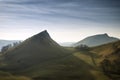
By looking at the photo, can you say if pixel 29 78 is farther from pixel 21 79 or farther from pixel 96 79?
pixel 96 79

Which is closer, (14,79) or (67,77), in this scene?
(14,79)

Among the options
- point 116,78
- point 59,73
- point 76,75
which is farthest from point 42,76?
point 116,78

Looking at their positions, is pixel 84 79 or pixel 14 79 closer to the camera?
pixel 14 79

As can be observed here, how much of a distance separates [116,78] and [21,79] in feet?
300

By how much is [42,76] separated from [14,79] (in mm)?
28007

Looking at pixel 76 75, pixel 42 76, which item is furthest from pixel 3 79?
pixel 76 75

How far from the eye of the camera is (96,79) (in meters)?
184

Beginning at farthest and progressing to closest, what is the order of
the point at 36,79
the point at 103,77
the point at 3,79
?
1. the point at 103,77
2. the point at 36,79
3. the point at 3,79

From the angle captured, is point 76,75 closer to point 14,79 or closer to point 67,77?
point 67,77

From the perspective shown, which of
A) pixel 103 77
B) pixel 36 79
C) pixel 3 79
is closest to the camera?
pixel 3 79

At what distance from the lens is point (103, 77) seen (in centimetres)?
19088

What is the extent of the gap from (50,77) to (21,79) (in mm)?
27837

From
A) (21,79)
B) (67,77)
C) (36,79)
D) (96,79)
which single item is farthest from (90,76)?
(21,79)

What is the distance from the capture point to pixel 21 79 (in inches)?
6688
